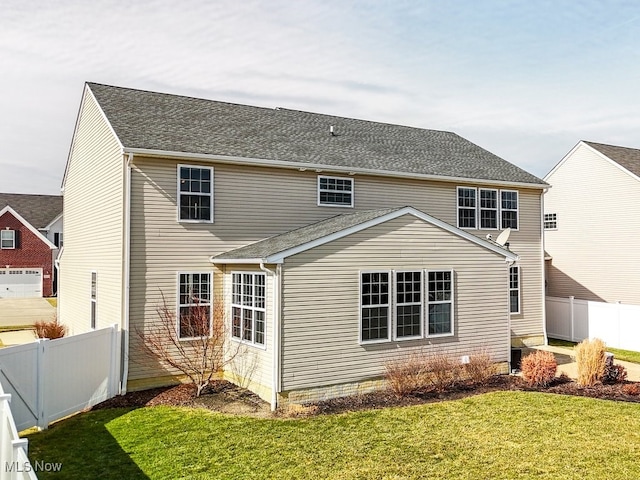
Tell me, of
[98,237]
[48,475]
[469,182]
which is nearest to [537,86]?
[469,182]

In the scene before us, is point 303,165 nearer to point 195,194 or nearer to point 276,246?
point 195,194

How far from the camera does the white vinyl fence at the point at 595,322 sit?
59.5ft

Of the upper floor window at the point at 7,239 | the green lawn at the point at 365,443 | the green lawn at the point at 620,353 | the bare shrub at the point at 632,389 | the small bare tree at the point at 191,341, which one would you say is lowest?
the green lawn at the point at 620,353

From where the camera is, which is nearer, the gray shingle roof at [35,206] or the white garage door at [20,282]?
the white garage door at [20,282]

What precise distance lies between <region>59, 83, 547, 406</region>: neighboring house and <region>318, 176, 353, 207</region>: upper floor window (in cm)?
4

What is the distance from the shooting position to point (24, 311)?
29.6m

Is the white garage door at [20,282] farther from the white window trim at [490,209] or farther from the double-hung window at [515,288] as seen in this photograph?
the double-hung window at [515,288]

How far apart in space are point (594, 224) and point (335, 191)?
14.2m

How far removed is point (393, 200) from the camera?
1666cm

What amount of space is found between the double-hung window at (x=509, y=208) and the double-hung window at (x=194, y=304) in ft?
37.0

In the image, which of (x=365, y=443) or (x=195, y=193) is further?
(x=195, y=193)

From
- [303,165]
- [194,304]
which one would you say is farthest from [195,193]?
[303,165]

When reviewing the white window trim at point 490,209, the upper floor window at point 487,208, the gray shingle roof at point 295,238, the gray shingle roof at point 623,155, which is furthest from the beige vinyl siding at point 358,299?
the gray shingle roof at point 623,155

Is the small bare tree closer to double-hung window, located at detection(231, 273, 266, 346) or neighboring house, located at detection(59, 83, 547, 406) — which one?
neighboring house, located at detection(59, 83, 547, 406)
